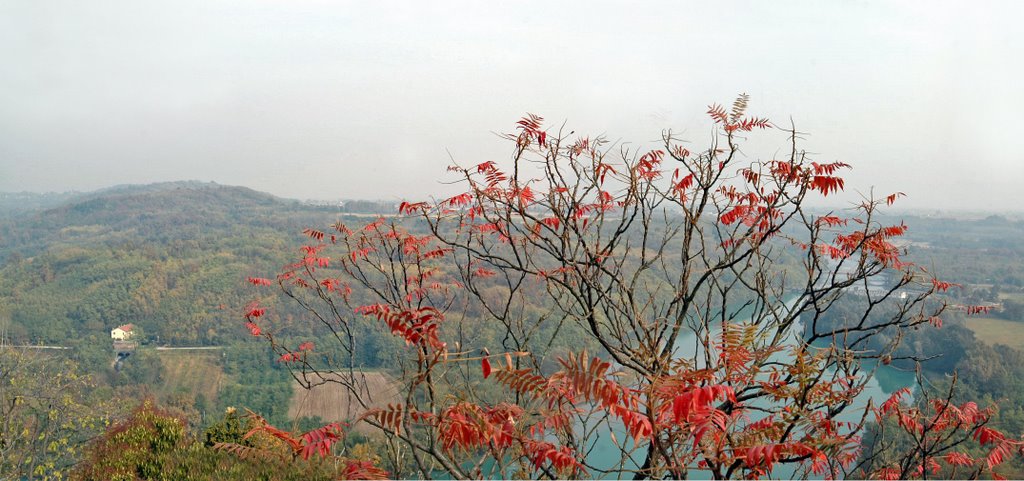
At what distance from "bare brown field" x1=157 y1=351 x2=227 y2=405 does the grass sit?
2886cm

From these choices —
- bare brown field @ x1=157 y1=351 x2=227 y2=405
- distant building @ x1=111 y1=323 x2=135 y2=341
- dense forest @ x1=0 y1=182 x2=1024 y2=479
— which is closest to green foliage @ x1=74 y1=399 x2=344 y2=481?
dense forest @ x1=0 y1=182 x2=1024 y2=479

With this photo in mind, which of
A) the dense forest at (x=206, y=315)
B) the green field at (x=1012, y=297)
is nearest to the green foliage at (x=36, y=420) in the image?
the dense forest at (x=206, y=315)

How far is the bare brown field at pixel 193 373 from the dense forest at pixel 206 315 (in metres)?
0.11

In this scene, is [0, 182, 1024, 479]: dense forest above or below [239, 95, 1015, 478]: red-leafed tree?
below

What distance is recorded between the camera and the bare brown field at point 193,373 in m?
26.8

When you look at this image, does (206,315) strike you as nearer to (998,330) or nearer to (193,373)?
(193,373)

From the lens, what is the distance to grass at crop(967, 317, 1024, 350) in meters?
18.5

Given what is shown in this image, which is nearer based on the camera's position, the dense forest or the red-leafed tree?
the red-leafed tree

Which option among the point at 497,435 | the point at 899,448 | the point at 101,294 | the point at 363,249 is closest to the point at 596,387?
the point at 497,435

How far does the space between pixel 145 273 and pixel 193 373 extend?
13104 millimetres

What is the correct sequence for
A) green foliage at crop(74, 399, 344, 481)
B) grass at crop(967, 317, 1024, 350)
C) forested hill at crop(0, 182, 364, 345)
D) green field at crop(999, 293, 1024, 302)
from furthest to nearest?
forested hill at crop(0, 182, 364, 345) < green field at crop(999, 293, 1024, 302) < grass at crop(967, 317, 1024, 350) < green foliage at crop(74, 399, 344, 481)

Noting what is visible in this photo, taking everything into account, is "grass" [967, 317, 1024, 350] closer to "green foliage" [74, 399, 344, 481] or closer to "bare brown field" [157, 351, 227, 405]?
"green foliage" [74, 399, 344, 481]

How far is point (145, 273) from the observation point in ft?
125

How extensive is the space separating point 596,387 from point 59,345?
127 feet
